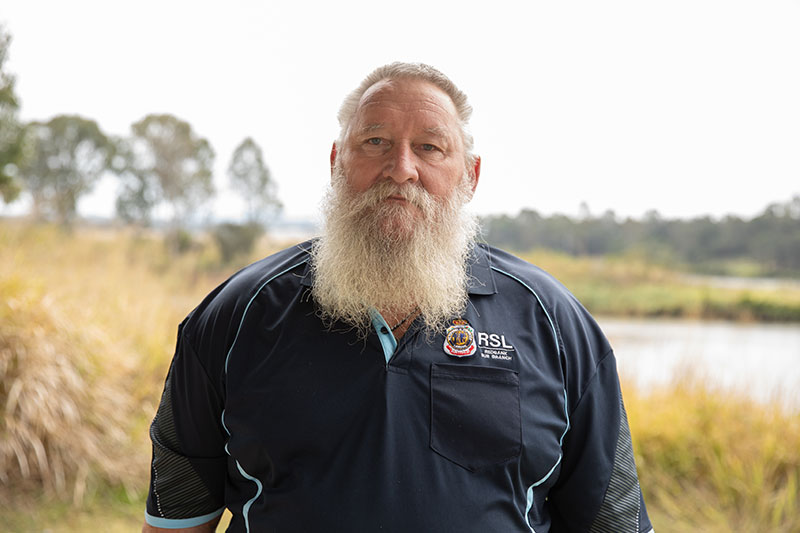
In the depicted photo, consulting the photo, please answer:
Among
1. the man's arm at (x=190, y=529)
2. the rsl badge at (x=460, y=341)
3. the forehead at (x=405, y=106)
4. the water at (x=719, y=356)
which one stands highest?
the forehead at (x=405, y=106)

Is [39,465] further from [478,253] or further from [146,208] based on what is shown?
[146,208]

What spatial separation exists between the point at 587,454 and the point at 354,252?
76cm

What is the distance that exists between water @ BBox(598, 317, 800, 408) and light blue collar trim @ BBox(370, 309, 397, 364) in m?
3.53

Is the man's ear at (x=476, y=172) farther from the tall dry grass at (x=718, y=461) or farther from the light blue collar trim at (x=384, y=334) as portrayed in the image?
the tall dry grass at (x=718, y=461)

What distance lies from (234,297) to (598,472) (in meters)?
0.99

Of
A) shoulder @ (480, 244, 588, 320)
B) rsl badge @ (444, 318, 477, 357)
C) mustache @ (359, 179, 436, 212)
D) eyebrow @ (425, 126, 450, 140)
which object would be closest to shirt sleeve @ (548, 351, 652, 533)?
shoulder @ (480, 244, 588, 320)

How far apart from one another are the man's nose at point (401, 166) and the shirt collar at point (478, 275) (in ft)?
0.94

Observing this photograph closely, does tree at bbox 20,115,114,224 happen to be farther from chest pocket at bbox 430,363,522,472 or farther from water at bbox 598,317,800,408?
chest pocket at bbox 430,363,522,472

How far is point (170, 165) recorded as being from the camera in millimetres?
8672

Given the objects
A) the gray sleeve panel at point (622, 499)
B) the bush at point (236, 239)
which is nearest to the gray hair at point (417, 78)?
the gray sleeve panel at point (622, 499)

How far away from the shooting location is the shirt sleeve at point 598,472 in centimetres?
147

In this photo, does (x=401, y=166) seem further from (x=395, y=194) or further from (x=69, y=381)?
(x=69, y=381)

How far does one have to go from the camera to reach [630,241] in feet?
22.6

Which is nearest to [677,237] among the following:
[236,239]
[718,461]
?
[718,461]
